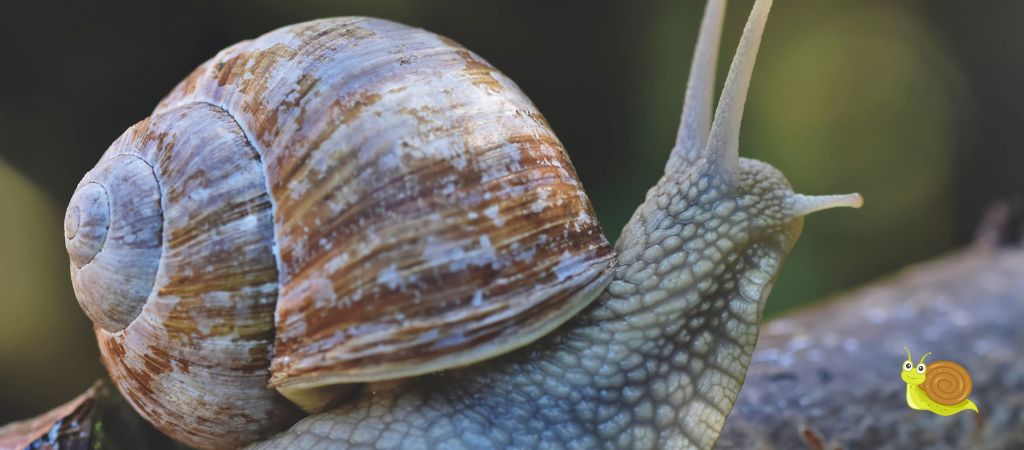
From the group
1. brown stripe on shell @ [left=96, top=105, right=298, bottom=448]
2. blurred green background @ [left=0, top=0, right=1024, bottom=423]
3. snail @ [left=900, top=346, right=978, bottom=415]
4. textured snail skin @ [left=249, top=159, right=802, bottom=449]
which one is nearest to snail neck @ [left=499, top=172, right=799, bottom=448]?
textured snail skin @ [left=249, top=159, right=802, bottom=449]

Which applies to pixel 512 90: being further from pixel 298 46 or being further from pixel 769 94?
pixel 769 94

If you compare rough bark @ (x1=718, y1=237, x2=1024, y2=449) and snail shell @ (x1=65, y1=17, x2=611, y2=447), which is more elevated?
snail shell @ (x1=65, y1=17, x2=611, y2=447)

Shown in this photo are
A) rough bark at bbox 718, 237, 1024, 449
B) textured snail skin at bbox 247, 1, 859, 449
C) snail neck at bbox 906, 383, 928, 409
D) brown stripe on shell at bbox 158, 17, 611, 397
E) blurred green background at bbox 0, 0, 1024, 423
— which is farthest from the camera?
blurred green background at bbox 0, 0, 1024, 423

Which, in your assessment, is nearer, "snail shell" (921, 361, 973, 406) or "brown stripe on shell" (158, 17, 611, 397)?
"brown stripe on shell" (158, 17, 611, 397)

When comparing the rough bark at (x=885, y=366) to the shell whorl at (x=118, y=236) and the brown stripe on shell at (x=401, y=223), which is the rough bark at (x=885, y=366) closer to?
the brown stripe on shell at (x=401, y=223)

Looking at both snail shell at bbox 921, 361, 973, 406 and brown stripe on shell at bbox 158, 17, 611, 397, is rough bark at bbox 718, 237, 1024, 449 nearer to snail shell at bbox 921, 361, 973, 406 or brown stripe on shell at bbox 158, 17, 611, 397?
snail shell at bbox 921, 361, 973, 406

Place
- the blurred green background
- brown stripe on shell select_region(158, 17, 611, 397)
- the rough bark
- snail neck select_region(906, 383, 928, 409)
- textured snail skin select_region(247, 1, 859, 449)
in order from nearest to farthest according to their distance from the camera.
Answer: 1. brown stripe on shell select_region(158, 17, 611, 397)
2. textured snail skin select_region(247, 1, 859, 449)
3. snail neck select_region(906, 383, 928, 409)
4. the rough bark
5. the blurred green background

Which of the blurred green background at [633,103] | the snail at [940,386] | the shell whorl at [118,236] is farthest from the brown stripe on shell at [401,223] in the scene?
the blurred green background at [633,103]

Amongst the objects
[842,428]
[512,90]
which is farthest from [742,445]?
[512,90]
